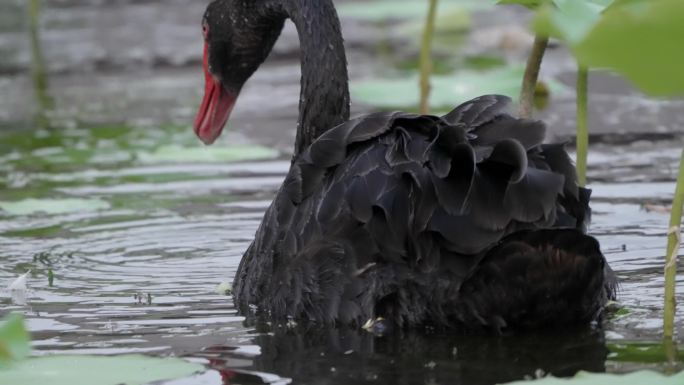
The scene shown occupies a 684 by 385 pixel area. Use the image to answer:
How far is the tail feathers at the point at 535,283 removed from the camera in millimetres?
5160

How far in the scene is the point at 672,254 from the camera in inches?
203

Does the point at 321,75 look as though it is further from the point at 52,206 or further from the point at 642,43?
the point at 642,43

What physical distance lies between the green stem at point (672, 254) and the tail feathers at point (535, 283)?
237 mm

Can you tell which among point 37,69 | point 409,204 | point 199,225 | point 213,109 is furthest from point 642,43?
point 37,69

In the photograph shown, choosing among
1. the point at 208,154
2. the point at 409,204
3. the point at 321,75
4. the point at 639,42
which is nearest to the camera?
the point at 639,42

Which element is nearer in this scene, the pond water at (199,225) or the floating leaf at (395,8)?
the pond water at (199,225)

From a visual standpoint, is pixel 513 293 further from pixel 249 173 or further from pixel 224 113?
pixel 249 173

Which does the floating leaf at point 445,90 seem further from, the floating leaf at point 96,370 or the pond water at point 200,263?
the floating leaf at point 96,370

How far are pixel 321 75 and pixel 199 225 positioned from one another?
169cm

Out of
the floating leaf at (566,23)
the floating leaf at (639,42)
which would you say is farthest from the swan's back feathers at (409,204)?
the floating leaf at (639,42)

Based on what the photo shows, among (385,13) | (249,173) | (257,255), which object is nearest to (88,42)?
(385,13)

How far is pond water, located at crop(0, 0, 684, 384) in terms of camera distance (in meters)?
5.30

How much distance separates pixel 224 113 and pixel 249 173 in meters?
1.85

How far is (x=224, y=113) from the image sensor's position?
7.42 meters
